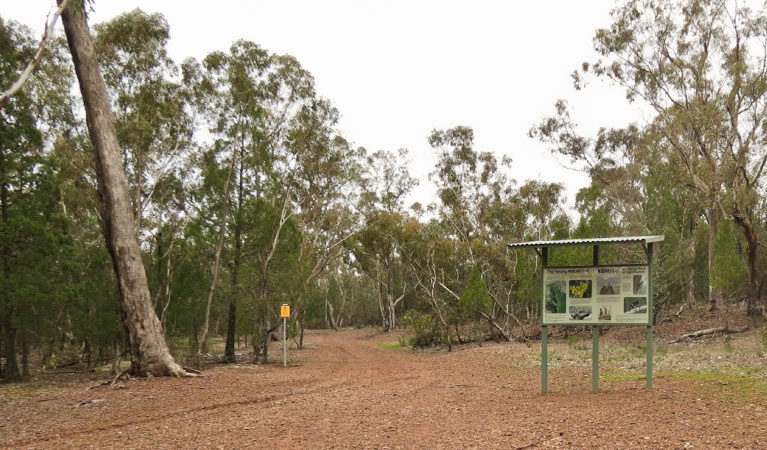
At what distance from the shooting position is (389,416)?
7.08 metres

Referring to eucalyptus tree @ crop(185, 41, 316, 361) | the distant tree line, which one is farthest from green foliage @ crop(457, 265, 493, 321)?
eucalyptus tree @ crop(185, 41, 316, 361)

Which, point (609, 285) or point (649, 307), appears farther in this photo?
point (609, 285)

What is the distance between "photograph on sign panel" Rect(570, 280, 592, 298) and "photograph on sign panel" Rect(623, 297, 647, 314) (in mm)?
A: 540

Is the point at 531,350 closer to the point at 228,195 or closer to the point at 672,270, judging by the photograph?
the point at 672,270

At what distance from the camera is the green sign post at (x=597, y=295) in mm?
7812

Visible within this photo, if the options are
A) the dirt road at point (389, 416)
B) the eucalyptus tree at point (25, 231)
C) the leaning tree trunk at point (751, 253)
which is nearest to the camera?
the dirt road at point (389, 416)

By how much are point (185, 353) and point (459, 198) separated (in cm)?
1514

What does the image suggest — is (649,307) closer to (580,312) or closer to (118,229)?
(580,312)

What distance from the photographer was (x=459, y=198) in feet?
88.3

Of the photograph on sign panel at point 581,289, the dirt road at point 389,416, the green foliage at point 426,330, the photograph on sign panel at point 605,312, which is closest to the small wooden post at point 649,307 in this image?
the dirt road at point 389,416

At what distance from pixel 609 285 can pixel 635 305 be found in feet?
1.52

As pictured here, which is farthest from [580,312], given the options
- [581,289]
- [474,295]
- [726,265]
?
[726,265]

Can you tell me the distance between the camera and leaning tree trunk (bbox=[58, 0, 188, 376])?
11.9m

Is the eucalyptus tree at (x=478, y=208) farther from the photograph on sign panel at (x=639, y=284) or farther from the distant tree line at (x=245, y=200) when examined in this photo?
the photograph on sign panel at (x=639, y=284)
